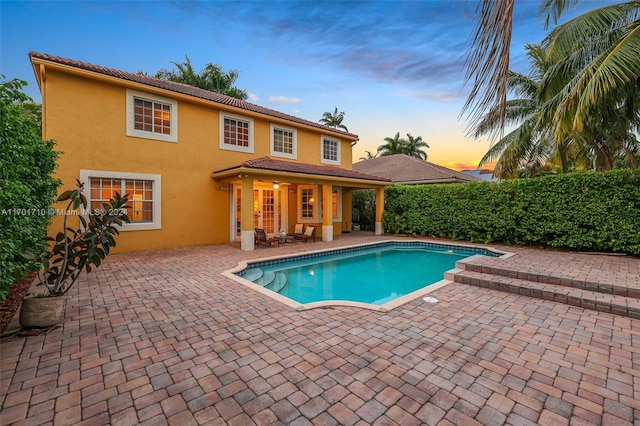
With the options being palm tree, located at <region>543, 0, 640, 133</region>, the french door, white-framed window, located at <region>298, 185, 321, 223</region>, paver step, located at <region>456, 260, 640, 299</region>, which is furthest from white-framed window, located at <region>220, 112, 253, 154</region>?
palm tree, located at <region>543, 0, 640, 133</region>

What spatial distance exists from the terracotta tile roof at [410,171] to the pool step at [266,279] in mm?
15678

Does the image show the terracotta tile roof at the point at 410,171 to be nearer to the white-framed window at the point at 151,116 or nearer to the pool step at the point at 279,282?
the pool step at the point at 279,282

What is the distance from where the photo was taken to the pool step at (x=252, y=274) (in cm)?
812

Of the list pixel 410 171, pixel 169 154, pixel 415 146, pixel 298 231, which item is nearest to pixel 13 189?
pixel 169 154

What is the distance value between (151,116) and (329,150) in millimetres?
9958

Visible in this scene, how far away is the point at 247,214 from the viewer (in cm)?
1146

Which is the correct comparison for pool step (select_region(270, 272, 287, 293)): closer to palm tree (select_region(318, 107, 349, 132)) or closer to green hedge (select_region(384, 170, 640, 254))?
green hedge (select_region(384, 170, 640, 254))

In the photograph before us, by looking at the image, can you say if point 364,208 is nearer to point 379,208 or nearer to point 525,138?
point 379,208

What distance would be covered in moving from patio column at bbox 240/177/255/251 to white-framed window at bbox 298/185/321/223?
505 centimetres

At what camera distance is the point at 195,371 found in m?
3.24

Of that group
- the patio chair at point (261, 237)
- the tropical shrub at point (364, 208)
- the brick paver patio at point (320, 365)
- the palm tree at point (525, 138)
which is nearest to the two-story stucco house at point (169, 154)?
the patio chair at point (261, 237)

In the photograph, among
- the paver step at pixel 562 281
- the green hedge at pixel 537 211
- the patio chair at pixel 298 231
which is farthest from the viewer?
the patio chair at pixel 298 231

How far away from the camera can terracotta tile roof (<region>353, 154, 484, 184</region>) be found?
20734 millimetres

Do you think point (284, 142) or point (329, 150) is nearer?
point (284, 142)
